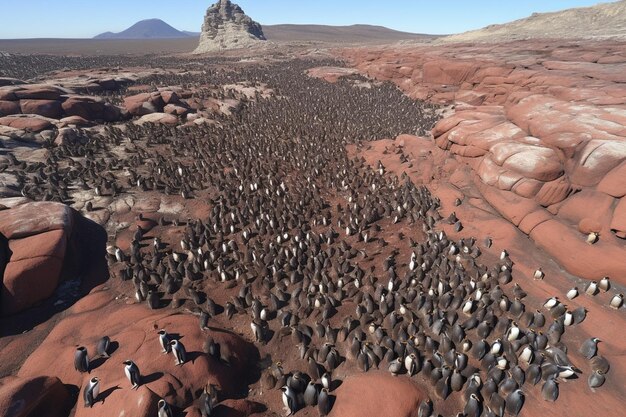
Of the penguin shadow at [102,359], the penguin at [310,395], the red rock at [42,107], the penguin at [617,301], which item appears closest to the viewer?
the penguin at [310,395]

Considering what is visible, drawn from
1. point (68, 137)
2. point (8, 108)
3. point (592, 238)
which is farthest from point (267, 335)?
point (8, 108)

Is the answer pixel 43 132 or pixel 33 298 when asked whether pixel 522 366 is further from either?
pixel 43 132

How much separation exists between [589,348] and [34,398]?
1309 cm

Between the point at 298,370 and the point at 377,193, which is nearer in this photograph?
the point at 298,370

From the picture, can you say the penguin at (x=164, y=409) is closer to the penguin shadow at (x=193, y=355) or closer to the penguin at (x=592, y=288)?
the penguin shadow at (x=193, y=355)

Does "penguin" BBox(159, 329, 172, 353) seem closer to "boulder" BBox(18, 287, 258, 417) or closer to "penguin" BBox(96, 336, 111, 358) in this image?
"boulder" BBox(18, 287, 258, 417)

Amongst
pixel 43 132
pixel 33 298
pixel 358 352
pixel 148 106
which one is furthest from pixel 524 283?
pixel 148 106

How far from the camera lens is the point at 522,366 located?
27.5ft

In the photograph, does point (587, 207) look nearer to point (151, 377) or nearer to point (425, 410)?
point (425, 410)

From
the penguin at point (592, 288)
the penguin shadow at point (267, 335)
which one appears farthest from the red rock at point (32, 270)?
the penguin at point (592, 288)

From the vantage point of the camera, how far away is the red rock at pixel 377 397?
24.2ft

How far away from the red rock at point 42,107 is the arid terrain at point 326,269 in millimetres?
2745

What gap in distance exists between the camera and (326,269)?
484 inches

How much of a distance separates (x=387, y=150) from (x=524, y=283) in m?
12.6
